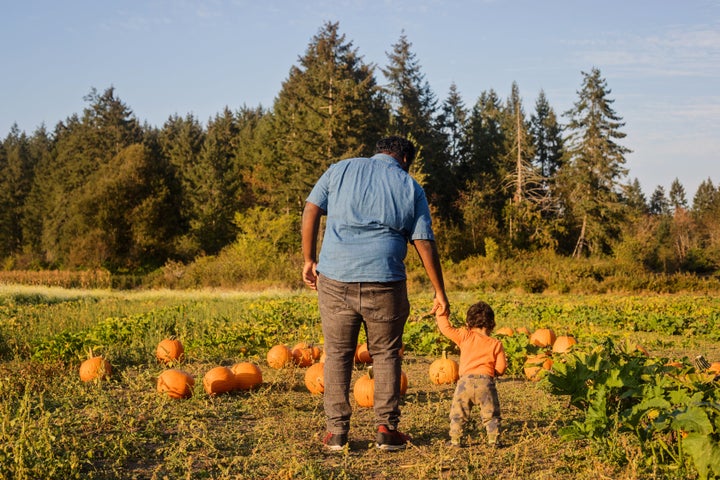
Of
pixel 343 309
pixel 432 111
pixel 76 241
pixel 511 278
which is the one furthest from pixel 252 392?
pixel 432 111

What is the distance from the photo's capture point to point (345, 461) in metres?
3.46

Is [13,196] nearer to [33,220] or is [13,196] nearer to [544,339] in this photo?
[33,220]

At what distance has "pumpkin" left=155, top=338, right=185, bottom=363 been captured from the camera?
6367 mm

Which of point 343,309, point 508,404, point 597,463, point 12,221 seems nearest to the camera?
point 597,463

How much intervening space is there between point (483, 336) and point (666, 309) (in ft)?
32.7

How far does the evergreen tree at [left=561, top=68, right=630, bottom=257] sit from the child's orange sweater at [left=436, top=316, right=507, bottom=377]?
37.4 metres

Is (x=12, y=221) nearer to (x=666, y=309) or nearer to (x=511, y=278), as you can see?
(x=511, y=278)

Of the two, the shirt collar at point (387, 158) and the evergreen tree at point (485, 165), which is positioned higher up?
the evergreen tree at point (485, 165)

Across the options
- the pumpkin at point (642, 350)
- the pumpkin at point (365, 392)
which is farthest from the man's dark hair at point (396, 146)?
the pumpkin at point (642, 350)

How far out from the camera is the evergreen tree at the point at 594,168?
130 feet

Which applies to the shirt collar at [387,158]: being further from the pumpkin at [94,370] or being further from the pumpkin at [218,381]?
the pumpkin at [94,370]

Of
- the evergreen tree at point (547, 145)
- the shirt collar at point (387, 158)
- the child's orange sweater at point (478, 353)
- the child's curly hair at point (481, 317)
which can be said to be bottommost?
the child's orange sweater at point (478, 353)

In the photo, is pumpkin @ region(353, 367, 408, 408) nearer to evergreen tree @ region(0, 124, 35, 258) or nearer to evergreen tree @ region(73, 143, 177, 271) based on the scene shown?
evergreen tree @ region(73, 143, 177, 271)

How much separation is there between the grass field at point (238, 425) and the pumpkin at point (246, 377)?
8 cm
